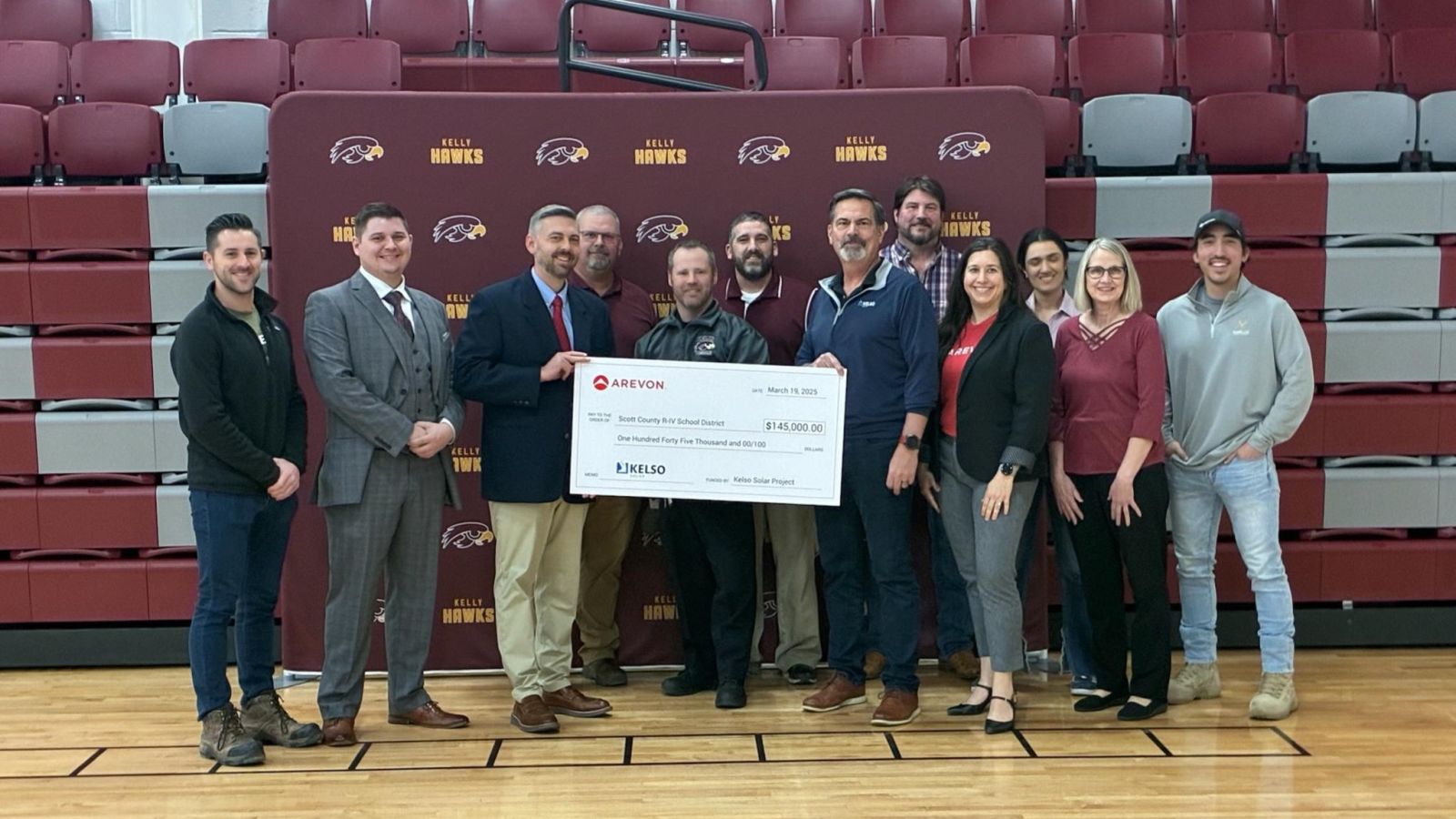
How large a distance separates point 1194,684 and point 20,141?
18.7 feet

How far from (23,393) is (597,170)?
104 inches

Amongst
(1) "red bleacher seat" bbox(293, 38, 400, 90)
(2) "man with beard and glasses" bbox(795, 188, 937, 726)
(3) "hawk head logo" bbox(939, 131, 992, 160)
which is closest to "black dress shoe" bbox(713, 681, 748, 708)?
(2) "man with beard and glasses" bbox(795, 188, 937, 726)

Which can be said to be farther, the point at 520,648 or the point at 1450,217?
the point at 1450,217

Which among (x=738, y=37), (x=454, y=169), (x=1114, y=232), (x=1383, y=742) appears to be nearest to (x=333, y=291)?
(x=454, y=169)

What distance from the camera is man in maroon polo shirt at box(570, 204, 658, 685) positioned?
15.9 feet

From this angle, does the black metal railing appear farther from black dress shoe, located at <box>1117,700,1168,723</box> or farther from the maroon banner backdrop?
black dress shoe, located at <box>1117,700,1168,723</box>

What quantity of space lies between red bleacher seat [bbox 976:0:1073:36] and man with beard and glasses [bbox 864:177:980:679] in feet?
11.7

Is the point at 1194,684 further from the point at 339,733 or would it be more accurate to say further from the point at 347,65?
the point at 347,65

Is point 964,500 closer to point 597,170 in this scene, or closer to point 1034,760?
point 1034,760

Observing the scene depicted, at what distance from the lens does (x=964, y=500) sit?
14.6 ft

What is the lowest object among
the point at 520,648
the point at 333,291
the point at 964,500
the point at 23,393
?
the point at 520,648

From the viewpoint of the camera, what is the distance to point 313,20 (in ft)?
25.9

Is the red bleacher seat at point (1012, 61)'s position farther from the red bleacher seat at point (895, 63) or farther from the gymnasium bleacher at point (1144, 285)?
the gymnasium bleacher at point (1144, 285)

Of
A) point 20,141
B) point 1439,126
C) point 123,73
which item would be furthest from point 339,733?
point 1439,126
